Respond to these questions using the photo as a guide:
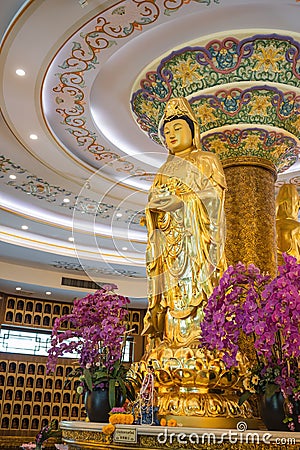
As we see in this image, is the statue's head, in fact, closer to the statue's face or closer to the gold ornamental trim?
the statue's face

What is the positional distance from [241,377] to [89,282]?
7.69 meters

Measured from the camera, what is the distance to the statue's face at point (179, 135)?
4.46 m

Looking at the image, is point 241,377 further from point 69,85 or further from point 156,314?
point 69,85

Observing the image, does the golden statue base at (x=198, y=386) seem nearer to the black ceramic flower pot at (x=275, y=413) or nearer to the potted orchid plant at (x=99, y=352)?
the potted orchid plant at (x=99, y=352)

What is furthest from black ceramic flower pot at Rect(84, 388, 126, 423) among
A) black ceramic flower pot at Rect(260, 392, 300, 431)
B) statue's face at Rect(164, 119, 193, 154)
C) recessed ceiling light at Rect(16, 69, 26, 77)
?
recessed ceiling light at Rect(16, 69, 26, 77)

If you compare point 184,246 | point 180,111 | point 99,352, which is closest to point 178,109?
point 180,111

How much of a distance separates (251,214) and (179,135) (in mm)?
1171

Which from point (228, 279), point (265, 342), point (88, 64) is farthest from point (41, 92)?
point (265, 342)

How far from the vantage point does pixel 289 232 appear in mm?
5824

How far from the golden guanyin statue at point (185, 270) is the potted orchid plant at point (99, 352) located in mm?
318

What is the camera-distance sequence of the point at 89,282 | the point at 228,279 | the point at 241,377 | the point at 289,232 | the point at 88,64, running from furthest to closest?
1. the point at 89,282
2. the point at 289,232
3. the point at 88,64
4. the point at 241,377
5. the point at 228,279

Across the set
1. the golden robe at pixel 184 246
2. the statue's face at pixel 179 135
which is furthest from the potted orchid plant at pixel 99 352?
the statue's face at pixel 179 135

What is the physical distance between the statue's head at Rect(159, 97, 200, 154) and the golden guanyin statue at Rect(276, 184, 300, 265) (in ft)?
6.27

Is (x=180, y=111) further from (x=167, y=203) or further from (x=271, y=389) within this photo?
(x=271, y=389)
